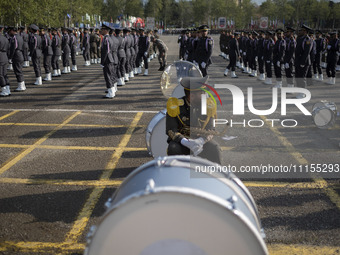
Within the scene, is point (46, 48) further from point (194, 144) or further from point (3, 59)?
point (194, 144)

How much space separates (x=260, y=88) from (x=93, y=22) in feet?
133

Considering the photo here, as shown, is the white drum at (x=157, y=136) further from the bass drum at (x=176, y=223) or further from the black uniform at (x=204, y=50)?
the black uniform at (x=204, y=50)

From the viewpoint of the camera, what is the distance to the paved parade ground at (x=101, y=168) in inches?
191

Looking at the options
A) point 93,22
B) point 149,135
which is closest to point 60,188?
point 149,135

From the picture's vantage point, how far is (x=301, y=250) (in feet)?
14.7

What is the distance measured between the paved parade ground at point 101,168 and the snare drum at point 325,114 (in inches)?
7.1

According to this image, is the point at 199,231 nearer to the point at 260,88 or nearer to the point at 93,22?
the point at 260,88

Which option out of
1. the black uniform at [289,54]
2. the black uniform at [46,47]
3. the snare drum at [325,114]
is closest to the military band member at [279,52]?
the black uniform at [289,54]

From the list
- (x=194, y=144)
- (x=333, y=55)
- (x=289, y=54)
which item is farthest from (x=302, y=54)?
(x=194, y=144)

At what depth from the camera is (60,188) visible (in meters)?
6.23

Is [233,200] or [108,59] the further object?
[108,59]

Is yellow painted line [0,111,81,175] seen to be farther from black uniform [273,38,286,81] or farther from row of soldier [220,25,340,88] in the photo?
black uniform [273,38,286,81]

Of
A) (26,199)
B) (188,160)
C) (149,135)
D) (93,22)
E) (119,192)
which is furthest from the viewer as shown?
(93,22)

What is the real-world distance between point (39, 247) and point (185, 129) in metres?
2.48
